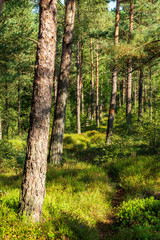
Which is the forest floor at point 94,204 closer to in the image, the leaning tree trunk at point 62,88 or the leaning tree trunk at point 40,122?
the leaning tree trunk at point 40,122

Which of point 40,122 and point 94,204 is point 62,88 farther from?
point 94,204

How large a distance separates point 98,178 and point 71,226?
2.51m

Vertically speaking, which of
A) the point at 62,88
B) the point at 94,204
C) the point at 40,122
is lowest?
the point at 94,204

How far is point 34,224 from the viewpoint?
3.17m

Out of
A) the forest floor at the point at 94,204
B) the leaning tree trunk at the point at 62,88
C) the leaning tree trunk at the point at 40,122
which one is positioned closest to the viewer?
the forest floor at the point at 94,204

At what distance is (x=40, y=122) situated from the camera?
134 inches

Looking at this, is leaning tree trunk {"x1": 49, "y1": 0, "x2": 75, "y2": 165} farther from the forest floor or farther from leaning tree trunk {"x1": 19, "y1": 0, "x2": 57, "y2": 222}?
leaning tree trunk {"x1": 19, "y1": 0, "x2": 57, "y2": 222}

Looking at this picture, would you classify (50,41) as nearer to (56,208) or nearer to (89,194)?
(56,208)

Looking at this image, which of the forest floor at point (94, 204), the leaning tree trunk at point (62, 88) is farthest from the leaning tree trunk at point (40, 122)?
the leaning tree trunk at point (62, 88)

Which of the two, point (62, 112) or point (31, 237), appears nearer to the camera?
point (31, 237)

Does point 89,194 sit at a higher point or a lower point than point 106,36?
lower

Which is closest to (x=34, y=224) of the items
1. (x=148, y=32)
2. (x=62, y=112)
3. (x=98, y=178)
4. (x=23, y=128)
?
(x=98, y=178)

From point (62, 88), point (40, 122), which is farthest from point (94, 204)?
point (62, 88)

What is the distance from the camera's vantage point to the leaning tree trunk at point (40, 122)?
3.34m
